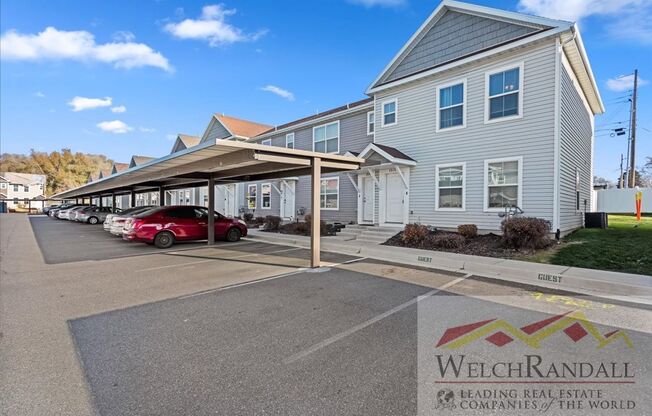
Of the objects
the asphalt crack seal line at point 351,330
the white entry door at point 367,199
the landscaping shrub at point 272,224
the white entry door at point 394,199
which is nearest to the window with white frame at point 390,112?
the white entry door at point 394,199

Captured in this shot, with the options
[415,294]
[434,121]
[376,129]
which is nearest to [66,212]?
[376,129]

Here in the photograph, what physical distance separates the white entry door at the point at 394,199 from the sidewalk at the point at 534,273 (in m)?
3.18

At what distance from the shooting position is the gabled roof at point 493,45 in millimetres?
9672

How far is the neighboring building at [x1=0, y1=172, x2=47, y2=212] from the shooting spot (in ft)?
217

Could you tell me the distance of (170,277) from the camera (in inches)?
288

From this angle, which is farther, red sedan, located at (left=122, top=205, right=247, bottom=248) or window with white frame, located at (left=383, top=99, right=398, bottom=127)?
window with white frame, located at (left=383, top=99, right=398, bottom=127)

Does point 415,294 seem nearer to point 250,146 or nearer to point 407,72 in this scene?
point 250,146

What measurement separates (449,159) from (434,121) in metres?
1.66

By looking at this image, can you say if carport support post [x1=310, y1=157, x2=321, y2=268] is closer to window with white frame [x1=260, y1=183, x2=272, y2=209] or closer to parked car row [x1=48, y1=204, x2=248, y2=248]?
parked car row [x1=48, y1=204, x2=248, y2=248]

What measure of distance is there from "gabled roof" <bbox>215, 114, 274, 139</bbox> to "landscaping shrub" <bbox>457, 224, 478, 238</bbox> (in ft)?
58.8

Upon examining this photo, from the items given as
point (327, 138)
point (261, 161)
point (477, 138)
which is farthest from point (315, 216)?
point (327, 138)

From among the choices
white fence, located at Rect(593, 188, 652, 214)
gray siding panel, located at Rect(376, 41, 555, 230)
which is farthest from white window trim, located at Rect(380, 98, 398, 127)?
white fence, located at Rect(593, 188, 652, 214)

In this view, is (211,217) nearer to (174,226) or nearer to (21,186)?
(174,226)

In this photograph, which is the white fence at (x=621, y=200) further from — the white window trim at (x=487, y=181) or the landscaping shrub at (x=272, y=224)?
the landscaping shrub at (x=272, y=224)
